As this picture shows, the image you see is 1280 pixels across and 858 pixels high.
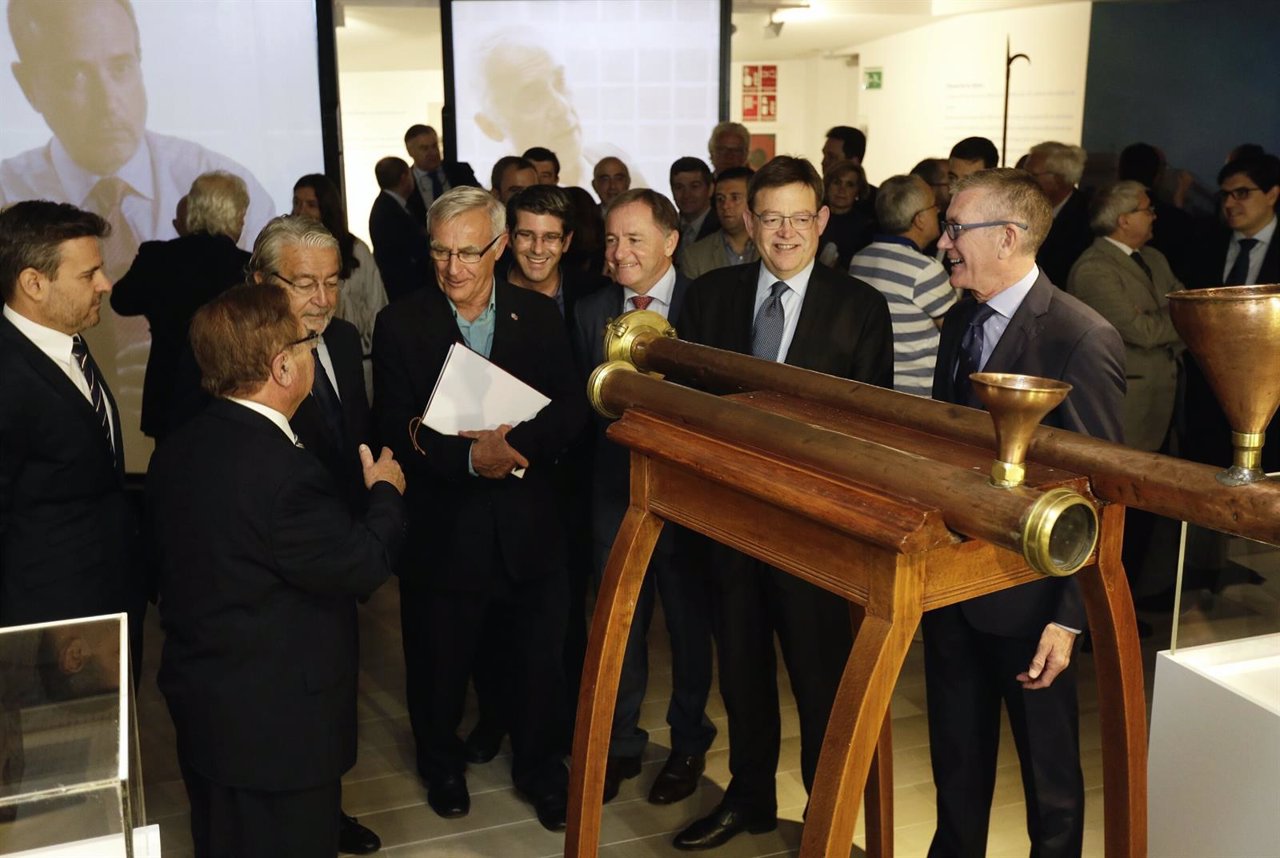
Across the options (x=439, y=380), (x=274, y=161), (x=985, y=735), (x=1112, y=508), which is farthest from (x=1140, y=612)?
(x=274, y=161)

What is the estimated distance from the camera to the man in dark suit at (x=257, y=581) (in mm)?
2311

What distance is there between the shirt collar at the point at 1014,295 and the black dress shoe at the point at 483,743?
2.12 meters

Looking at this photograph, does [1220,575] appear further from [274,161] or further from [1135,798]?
[274,161]

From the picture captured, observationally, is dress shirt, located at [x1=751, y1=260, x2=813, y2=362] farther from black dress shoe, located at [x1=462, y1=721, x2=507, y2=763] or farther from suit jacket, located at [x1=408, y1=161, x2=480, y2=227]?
suit jacket, located at [x1=408, y1=161, x2=480, y2=227]

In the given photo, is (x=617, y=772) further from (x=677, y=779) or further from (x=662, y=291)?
(x=662, y=291)

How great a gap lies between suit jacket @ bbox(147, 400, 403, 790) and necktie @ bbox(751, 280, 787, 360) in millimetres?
1066

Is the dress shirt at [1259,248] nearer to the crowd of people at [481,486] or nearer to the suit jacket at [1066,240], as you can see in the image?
the suit jacket at [1066,240]

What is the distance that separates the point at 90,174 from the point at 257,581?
5.02 m

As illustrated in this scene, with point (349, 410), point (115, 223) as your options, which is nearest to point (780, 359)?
point (349, 410)

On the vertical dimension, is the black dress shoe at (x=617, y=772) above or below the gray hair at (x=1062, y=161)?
below

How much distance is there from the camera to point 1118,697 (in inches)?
71.4

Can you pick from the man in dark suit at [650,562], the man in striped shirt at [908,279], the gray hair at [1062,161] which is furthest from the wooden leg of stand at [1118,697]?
the gray hair at [1062,161]

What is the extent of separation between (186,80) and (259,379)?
4863 mm

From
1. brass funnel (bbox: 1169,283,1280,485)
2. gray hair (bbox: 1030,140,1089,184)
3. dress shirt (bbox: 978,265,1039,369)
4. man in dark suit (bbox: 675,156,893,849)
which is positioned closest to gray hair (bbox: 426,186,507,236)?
man in dark suit (bbox: 675,156,893,849)
